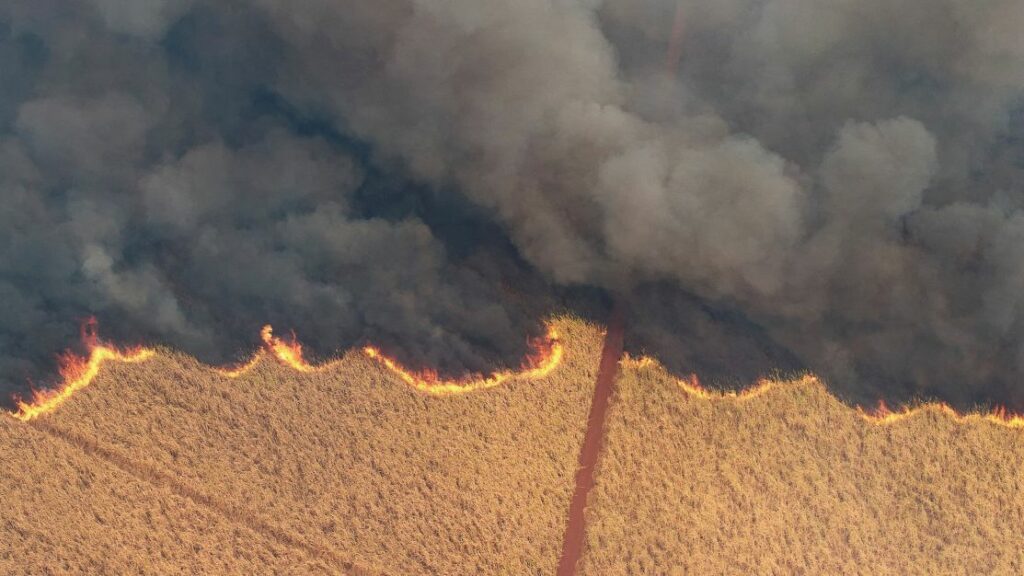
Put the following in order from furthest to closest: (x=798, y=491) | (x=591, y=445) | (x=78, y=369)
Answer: (x=78, y=369)
(x=591, y=445)
(x=798, y=491)

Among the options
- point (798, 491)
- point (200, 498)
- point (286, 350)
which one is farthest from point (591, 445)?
point (200, 498)

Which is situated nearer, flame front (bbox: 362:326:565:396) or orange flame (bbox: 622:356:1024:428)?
orange flame (bbox: 622:356:1024:428)

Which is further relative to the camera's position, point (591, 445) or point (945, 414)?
point (591, 445)

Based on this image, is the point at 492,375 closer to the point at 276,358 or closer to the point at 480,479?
the point at 480,479

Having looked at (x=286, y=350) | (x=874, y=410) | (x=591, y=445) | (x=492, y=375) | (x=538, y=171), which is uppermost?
(x=538, y=171)

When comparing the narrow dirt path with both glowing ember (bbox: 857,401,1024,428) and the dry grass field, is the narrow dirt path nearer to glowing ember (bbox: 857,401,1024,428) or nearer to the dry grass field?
the dry grass field

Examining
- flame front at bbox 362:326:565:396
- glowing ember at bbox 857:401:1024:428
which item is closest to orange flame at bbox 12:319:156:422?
flame front at bbox 362:326:565:396
